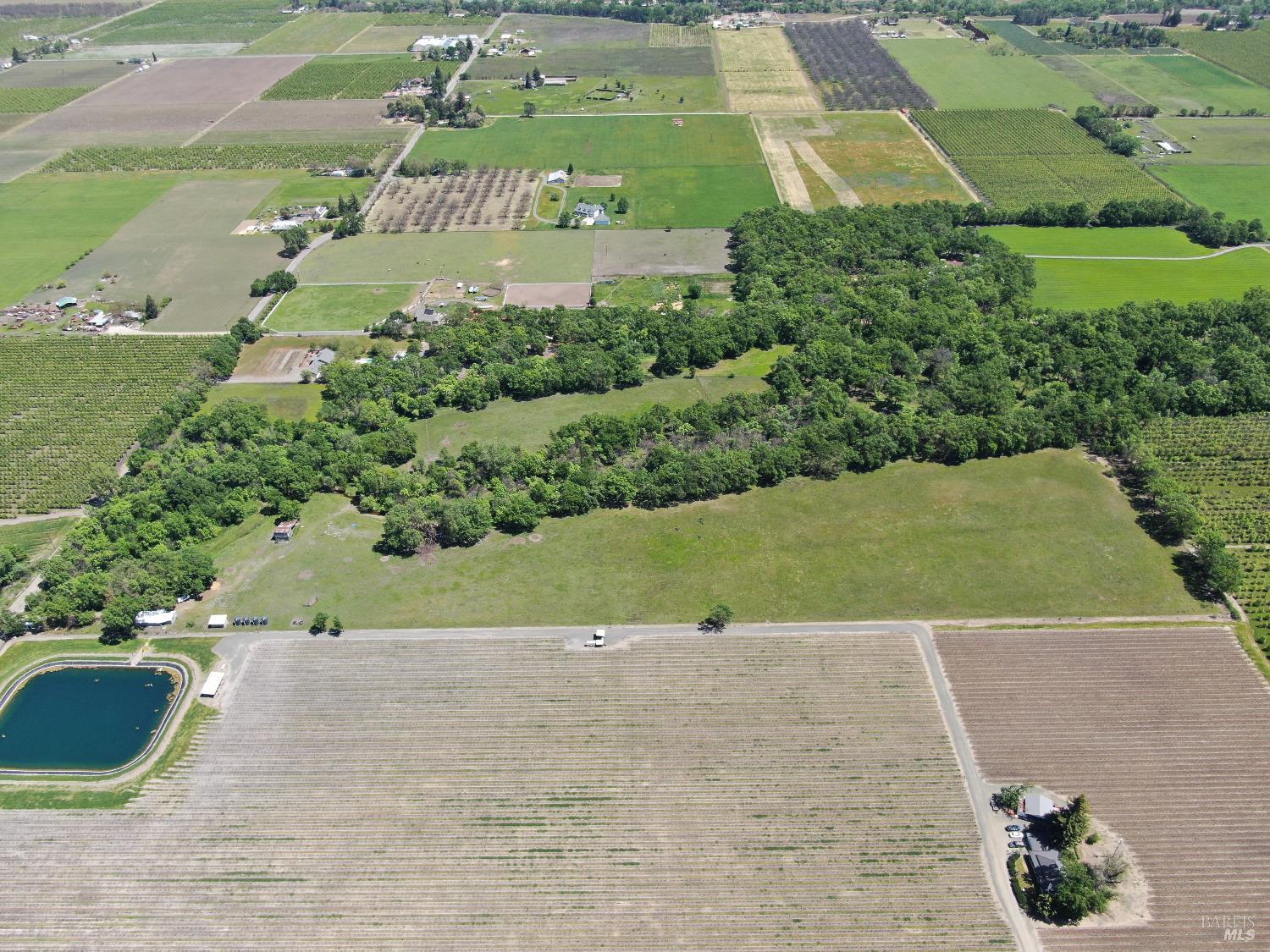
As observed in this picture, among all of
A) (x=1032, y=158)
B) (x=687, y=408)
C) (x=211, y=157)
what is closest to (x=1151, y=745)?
(x=687, y=408)

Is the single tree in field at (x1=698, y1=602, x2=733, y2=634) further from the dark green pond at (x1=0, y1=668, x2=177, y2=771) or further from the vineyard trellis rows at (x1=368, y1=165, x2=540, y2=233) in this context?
the vineyard trellis rows at (x1=368, y1=165, x2=540, y2=233)

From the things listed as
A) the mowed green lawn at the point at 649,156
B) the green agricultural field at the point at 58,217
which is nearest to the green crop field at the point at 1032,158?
the mowed green lawn at the point at 649,156

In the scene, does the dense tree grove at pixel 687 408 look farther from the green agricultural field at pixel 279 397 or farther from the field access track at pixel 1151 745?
the field access track at pixel 1151 745

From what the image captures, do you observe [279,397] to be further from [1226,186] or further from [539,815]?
[1226,186]

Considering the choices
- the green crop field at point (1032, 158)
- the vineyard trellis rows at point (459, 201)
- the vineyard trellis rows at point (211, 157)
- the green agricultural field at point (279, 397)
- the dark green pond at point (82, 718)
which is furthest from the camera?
the vineyard trellis rows at point (211, 157)

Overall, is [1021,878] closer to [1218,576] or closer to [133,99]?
[1218,576]
